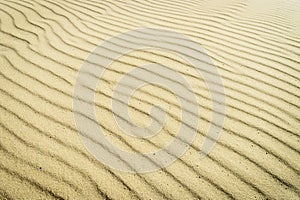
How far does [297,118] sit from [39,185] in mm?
1960

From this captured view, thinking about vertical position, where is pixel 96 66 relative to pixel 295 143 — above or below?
above

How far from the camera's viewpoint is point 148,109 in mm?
2236

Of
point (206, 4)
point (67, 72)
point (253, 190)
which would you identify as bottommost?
point (253, 190)

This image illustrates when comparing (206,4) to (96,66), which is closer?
A: (96,66)

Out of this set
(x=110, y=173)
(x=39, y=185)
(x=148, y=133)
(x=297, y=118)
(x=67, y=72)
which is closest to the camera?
(x=39, y=185)

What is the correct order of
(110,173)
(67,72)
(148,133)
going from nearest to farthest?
(110,173) < (148,133) < (67,72)

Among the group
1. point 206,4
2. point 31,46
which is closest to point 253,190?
point 31,46

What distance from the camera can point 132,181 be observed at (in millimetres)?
1731

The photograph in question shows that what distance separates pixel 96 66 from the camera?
106 inches

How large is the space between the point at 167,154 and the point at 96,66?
4.06 feet

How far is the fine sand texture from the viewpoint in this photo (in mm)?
1715

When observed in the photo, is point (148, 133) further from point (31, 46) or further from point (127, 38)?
point (31, 46)

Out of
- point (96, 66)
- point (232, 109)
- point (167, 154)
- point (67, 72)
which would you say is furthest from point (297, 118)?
point (67, 72)

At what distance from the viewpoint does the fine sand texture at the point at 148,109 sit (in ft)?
5.63
